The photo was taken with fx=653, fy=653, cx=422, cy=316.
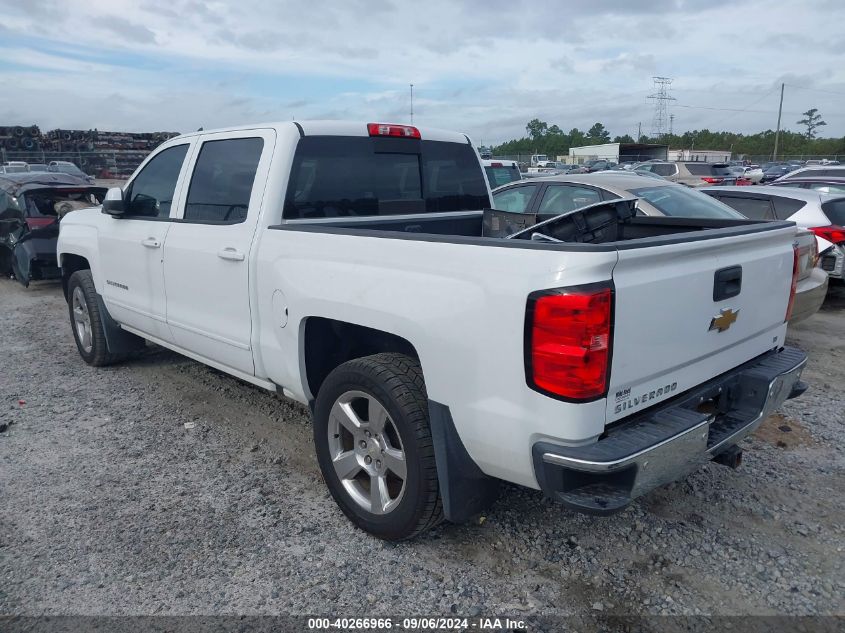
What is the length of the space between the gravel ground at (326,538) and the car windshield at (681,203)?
268 cm

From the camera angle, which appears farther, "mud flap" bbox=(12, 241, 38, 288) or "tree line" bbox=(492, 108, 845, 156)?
"tree line" bbox=(492, 108, 845, 156)

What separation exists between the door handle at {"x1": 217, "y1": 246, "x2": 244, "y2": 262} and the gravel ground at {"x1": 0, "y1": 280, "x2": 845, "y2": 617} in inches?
50.5

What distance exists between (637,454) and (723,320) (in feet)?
2.88

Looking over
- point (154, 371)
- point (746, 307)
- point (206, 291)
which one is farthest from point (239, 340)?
point (746, 307)

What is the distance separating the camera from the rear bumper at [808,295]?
226 inches

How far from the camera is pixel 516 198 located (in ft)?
26.5

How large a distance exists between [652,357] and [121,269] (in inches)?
164

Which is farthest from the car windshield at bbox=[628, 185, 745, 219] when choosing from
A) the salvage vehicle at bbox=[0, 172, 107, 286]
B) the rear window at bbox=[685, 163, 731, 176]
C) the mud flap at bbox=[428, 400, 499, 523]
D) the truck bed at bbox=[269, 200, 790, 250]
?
the rear window at bbox=[685, 163, 731, 176]

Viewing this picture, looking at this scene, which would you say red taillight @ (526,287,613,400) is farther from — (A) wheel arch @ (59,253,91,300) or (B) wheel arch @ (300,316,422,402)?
(A) wheel arch @ (59,253,91,300)

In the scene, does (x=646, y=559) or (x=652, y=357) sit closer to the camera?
(x=652, y=357)

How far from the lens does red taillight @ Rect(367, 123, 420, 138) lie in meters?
4.17

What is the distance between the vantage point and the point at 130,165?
37.9 m

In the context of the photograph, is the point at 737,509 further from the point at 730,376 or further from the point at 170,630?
the point at 170,630

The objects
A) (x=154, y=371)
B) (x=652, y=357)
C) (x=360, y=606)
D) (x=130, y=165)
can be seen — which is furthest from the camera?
(x=130, y=165)
